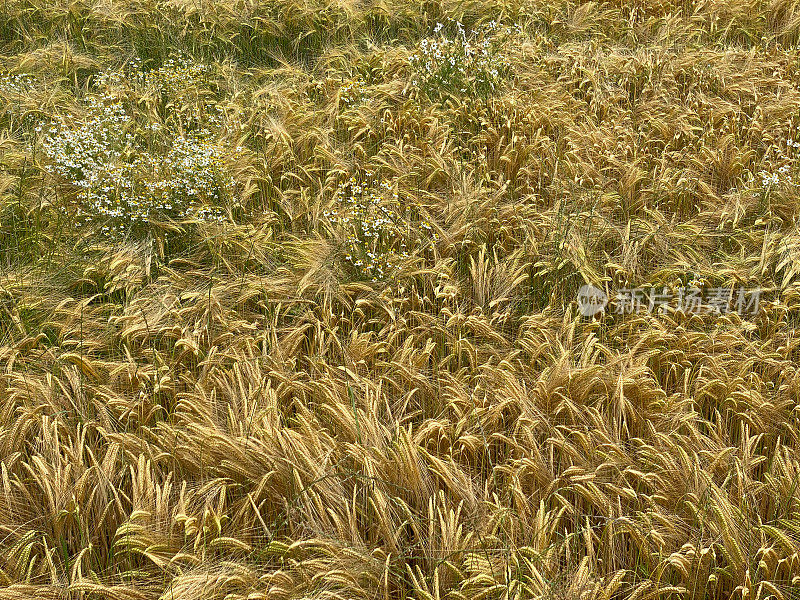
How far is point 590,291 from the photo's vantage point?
388 cm

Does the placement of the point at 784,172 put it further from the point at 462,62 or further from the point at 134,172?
the point at 134,172

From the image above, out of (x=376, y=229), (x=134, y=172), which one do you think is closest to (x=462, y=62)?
(x=376, y=229)

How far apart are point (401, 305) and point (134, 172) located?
76.7 inches

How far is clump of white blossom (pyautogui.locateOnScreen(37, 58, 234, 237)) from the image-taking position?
4.39 m

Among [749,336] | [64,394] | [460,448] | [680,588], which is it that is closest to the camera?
[680,588]

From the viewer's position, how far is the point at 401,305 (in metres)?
3.87

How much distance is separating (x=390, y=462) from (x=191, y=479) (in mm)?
807

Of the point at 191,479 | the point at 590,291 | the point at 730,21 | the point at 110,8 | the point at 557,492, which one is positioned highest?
the point at 730,21

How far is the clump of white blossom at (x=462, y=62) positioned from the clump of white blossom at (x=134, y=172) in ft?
5.19

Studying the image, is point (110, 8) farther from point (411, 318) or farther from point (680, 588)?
point (680, 588)

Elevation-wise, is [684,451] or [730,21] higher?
[730,21]

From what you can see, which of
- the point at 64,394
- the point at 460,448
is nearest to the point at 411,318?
the point at 460,448

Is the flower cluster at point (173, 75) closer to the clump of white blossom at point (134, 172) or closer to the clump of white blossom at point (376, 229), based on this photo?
the clump of white blossom at point (134, 172)

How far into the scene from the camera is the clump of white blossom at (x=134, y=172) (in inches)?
173
